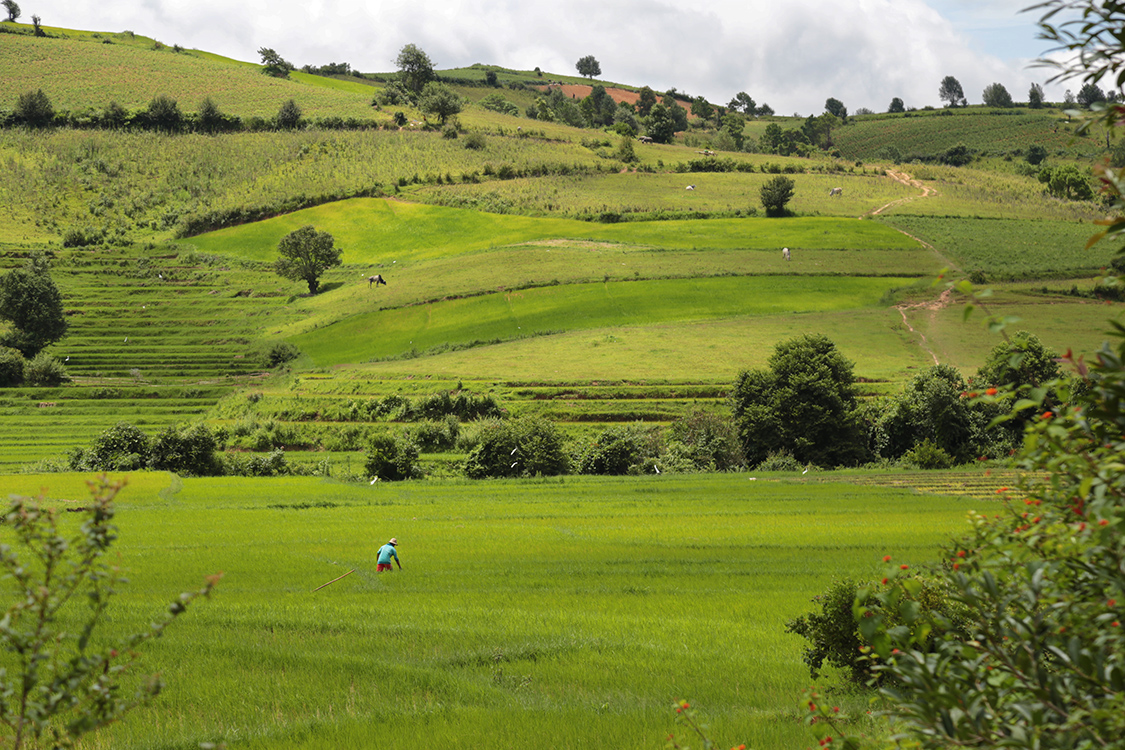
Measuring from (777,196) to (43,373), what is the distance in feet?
302

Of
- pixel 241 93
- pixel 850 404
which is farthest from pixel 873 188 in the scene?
pixel 241 93

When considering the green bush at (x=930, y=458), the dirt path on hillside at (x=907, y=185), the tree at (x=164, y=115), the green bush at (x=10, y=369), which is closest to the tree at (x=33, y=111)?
the tree at (x=164, y=115)

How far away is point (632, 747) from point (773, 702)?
310 cm

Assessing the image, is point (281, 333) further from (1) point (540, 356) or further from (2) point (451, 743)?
(2) point (451, 743)

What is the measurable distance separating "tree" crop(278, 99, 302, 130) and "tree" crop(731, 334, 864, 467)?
136 metres

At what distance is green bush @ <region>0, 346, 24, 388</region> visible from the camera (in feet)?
243

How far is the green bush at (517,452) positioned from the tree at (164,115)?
136m

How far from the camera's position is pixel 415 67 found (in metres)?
195

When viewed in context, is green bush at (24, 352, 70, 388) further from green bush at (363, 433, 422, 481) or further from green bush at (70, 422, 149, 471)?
green bush at (363, 433, 422, 481)

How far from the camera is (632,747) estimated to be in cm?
1103

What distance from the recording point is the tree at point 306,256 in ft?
325

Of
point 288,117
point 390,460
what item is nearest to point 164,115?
point 288,117

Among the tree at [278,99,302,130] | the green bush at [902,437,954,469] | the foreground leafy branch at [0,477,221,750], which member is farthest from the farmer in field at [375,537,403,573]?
A: the tree at [278,99,302,130]

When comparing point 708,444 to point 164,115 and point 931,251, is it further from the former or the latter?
point 164,115
